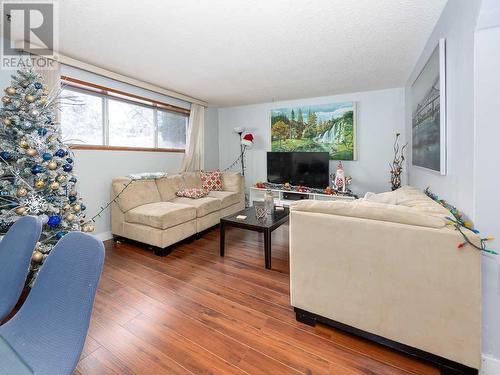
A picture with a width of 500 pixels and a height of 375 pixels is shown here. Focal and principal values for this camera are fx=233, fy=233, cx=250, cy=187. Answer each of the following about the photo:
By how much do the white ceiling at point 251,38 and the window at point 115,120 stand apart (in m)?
0.44

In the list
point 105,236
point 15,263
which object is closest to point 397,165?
point 15,263

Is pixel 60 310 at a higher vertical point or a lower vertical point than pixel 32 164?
lower

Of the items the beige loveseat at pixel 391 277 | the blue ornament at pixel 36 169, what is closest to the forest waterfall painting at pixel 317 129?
the beige loveseat at pixel 391 277

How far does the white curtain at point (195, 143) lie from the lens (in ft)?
14.6

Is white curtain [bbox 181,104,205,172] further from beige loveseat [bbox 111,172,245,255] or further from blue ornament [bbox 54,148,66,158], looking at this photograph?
blue ornament [bbox 54,148,66,158]

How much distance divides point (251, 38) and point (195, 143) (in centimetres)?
265

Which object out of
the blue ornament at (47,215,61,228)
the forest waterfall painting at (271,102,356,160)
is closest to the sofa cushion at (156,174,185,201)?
the blue ornament at (47,215,61,228)

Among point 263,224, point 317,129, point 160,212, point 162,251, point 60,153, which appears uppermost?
point 317,129

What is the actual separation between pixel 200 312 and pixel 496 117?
214 centimetres

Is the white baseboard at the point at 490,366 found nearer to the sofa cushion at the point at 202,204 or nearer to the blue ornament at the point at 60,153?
the sofa cushion at the point at 202,204

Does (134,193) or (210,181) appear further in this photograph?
(210,181)

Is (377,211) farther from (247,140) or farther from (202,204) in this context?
(247,140)

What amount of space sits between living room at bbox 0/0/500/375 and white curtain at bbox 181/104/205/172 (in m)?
0.50

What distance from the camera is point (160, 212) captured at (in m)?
2.79
